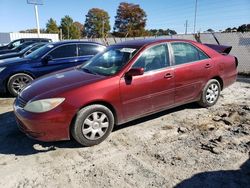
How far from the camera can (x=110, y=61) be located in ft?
15.5

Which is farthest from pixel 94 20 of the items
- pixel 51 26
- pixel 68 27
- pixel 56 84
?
pixel 56 84

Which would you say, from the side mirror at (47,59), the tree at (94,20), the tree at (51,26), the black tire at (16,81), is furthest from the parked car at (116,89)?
the tree at (94,20)

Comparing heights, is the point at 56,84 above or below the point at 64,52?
below

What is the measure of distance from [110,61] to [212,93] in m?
2.45

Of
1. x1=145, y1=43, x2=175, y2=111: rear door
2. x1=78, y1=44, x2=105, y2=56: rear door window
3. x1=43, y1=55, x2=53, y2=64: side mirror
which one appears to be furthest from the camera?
x1=78, y1=44, x2=105, y2=56: rear door window

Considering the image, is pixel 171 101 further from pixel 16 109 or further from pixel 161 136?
pixel 16 109

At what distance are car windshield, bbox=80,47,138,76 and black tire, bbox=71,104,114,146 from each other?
2.23ft

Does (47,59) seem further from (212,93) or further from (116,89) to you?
(212,93)

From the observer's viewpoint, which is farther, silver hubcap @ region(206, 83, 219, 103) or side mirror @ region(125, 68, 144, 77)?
silver hubcap @ region(206, 83, 219, 103)

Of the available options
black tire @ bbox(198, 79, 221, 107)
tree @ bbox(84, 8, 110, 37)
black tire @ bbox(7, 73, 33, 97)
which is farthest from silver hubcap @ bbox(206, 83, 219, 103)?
tree @ bbox(84, 8, 110, 37)

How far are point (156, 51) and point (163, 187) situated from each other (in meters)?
2.56

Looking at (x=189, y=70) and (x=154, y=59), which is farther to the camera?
(x=189, y=70)

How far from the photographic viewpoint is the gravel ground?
3150 mm

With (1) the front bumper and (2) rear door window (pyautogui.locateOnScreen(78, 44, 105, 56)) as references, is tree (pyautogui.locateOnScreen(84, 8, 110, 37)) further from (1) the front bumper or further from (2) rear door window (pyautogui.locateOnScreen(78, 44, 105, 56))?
(1) the front bumper
